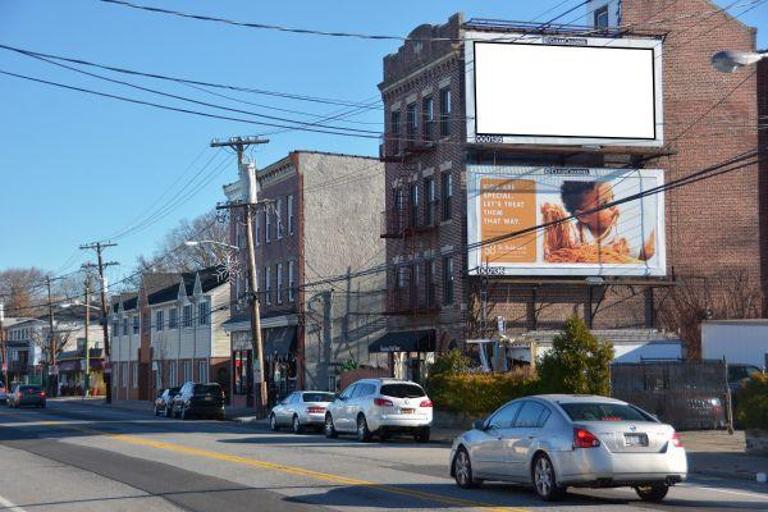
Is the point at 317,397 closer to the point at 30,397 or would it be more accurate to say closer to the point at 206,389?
the point at 206,389

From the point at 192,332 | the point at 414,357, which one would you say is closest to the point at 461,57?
the point at 414,357

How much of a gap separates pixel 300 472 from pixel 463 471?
12.7 feet

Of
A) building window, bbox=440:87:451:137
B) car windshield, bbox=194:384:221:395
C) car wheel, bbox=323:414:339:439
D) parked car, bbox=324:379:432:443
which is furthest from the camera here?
car windshield, bbox=194:384:221:395

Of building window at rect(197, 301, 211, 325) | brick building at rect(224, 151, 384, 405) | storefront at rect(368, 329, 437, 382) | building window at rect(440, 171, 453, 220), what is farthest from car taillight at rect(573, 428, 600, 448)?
building window at rect(197, 301, 211, 325)

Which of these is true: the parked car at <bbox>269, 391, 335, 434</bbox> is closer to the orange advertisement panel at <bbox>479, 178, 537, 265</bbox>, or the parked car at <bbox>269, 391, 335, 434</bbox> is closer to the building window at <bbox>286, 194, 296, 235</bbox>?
the orange advertisement panel at <bbox>479, 178, 537, 265</bbox>

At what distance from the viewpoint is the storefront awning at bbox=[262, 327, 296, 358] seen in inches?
2125

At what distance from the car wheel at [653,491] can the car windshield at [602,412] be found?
2.84 feet

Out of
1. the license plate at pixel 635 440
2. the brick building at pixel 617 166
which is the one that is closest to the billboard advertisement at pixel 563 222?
the brick building at pixel 617 166

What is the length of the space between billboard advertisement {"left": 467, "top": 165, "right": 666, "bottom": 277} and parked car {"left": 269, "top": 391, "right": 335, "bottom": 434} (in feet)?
23.4

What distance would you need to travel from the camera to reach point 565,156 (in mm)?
41062

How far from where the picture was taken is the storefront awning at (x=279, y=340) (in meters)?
54.0

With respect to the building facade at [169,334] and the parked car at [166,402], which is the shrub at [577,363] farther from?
the building facade at [169,334]

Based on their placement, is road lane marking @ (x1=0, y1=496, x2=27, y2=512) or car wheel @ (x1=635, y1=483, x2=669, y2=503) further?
road lane marking @ (x1=0, y1=496, x2=27, y2=512)

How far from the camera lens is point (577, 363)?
27.8 m
